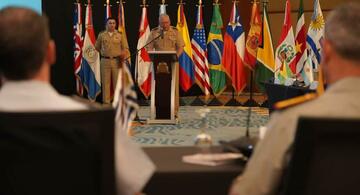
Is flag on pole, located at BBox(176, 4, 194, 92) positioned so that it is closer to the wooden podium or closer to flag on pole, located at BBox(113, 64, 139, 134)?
the wooden podium

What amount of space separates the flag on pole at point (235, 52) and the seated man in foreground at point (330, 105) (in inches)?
333

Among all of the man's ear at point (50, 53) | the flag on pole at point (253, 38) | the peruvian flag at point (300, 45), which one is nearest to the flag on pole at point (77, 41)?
the flag on pole at point (253, 38)

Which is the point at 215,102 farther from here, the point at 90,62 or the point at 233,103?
the point at 90,62

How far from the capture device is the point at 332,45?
61.3 inches

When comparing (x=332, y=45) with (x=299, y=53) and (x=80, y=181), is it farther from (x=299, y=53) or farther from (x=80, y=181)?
(x=299, y=53)

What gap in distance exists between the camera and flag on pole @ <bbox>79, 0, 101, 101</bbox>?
1042 cm

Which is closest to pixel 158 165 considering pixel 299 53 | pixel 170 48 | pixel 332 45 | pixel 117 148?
pixel 117 148

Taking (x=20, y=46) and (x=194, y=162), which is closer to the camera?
(x=20, y=46)

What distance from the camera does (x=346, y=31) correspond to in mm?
1531

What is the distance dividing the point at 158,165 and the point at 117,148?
1.17 ft

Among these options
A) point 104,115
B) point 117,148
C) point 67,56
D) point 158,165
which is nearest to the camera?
point 104,115

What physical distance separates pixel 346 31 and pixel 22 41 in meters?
0.96

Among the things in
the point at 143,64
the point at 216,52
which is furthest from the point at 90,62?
the point at 216,52

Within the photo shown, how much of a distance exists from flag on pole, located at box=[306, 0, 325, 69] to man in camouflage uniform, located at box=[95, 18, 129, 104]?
330cm
